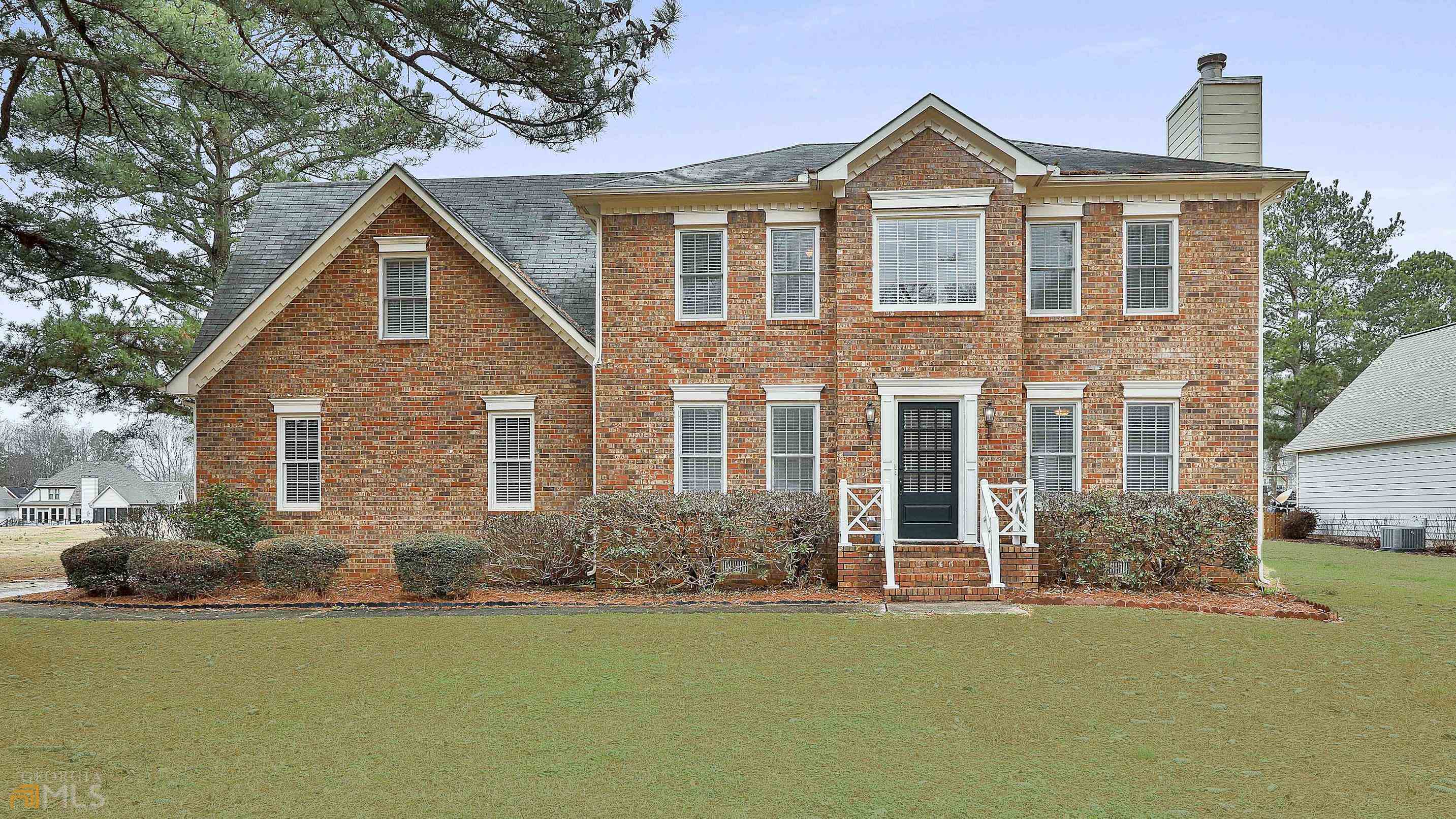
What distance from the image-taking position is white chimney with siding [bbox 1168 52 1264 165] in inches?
680

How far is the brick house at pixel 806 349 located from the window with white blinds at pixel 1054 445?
4 cm

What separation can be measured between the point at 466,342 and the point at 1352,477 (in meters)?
27.0

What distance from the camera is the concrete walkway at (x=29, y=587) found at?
15859mm

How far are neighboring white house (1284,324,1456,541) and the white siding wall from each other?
3 cm

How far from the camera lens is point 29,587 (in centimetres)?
1712

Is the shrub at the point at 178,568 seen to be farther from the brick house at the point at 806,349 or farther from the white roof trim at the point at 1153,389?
the white roof trim at the point at 1153,389

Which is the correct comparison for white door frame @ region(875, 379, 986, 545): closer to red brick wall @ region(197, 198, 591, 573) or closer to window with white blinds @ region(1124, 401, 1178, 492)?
window with white blinds @ region(1124, 401, 1178, 492)

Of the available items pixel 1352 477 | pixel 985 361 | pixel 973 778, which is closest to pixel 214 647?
pixel 973 778

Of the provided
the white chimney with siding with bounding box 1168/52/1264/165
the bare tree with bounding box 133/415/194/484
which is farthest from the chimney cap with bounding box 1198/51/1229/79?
the bare tree with bounding box 133/415/194/484

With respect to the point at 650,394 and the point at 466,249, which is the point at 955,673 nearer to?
the point at 650,394

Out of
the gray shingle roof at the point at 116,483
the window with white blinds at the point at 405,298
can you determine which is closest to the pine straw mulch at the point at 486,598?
the window with white blinds at the point at 405,298

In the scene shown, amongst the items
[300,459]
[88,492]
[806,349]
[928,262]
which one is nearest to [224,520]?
[300,459]

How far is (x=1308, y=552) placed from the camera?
25.5 meters

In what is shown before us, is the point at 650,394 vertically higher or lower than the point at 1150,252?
lower
